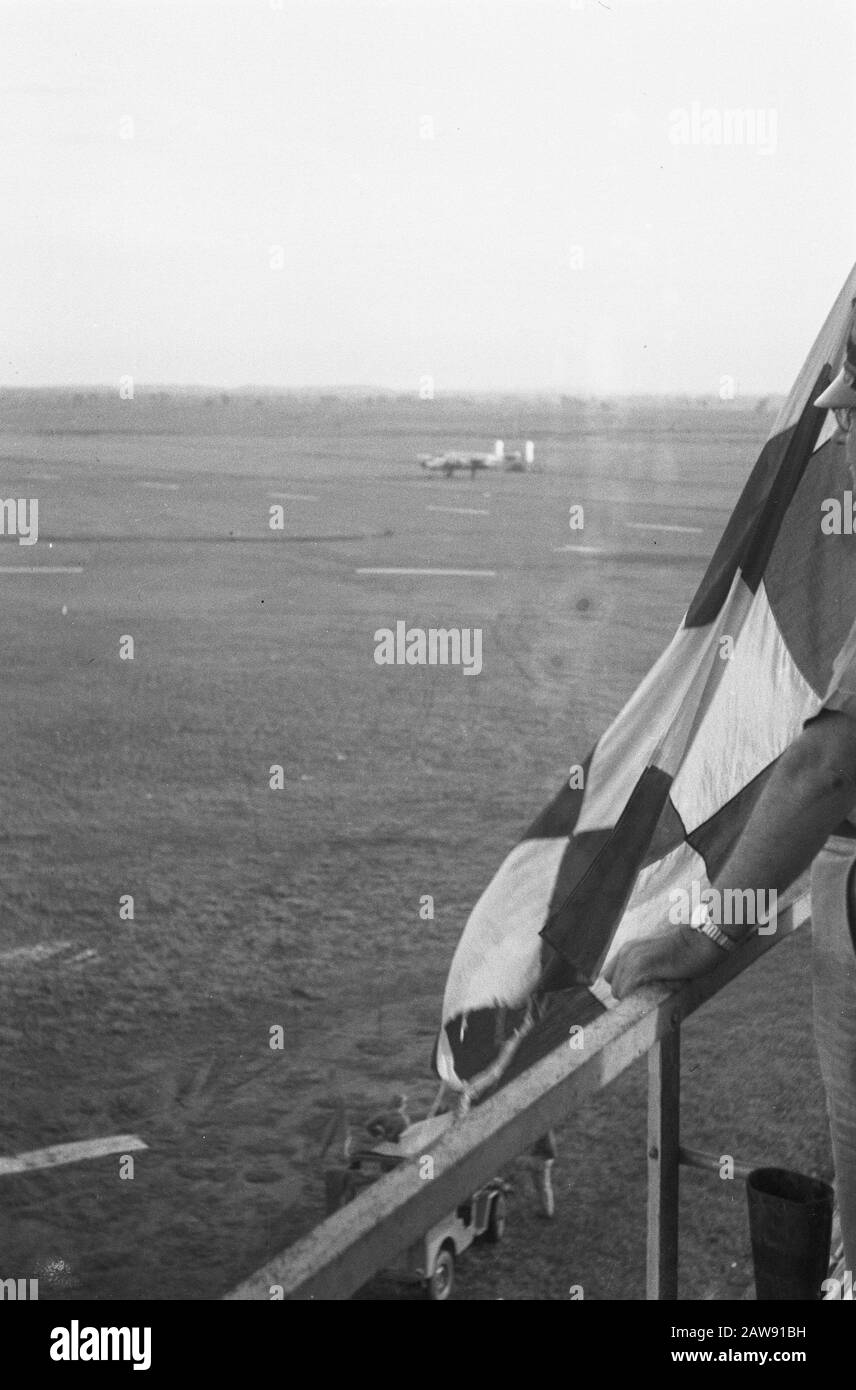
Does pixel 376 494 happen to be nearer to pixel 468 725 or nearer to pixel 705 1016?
pixel 468 725

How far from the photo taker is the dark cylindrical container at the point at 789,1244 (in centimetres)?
226

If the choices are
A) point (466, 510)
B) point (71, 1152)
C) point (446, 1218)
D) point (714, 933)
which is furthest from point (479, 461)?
point (714, 933)

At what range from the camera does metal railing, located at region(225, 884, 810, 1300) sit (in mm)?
1587

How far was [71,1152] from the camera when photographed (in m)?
3.92

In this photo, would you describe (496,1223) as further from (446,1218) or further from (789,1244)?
(789,1244)

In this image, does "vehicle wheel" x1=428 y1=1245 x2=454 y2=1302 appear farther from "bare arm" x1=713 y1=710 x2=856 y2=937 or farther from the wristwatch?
"bare arm" x1=713 y1=710 x2=856 y2=937

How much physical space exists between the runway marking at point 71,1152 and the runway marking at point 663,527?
1098 cm

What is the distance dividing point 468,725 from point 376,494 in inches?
351

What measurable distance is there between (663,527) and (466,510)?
82.6 inches

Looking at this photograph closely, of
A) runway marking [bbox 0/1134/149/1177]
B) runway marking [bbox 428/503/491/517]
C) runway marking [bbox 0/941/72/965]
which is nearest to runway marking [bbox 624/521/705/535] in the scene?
runway marking [bbox 428/503/491/517]

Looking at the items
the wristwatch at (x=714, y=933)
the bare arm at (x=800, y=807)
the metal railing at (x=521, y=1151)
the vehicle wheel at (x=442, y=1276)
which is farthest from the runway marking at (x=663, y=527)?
the bare arm at (x=800, y=807)

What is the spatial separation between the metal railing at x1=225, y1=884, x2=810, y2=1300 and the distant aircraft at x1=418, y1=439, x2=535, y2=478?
16.3m
